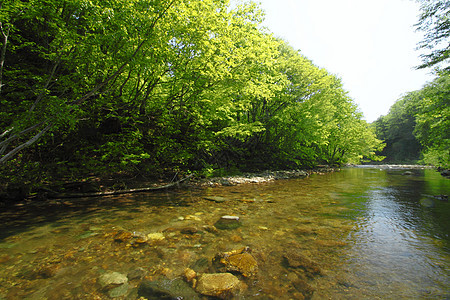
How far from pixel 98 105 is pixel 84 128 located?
1.47 meters

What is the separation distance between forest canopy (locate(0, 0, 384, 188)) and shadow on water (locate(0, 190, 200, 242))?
3.52 ft

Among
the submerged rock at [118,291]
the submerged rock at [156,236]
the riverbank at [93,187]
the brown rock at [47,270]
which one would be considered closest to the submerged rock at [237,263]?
the submerged rock at [118,291]

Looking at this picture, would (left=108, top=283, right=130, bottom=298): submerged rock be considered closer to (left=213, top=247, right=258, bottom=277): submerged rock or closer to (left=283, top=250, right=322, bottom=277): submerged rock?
(left=213, top=247, right=258, bottom=277): submerged rock

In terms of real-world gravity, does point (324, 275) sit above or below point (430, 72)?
below

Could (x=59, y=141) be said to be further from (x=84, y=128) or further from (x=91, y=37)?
(x=91, y=37)

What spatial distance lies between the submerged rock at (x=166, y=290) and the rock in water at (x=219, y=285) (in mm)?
133

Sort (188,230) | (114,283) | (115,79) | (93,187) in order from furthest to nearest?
1. (93,187)
2. (115,79)
3. (188,230)
4. (114,283)

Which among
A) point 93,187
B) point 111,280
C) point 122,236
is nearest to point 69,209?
point 93,187

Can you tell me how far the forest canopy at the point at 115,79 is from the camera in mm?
4824

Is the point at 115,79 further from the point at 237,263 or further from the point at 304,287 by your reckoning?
the point at 304,287

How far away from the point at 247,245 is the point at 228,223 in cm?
120

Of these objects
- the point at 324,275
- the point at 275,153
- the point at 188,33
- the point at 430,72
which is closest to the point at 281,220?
the point at 324,275

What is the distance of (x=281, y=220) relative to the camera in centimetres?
507

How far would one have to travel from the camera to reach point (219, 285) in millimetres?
2441
